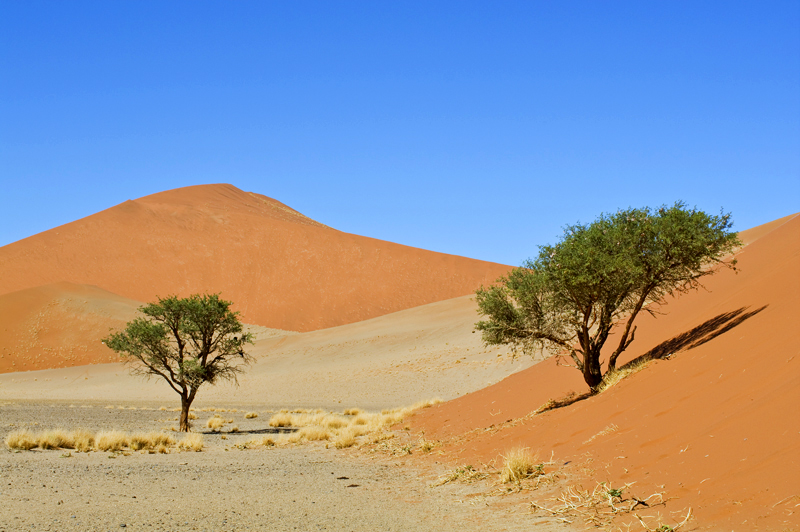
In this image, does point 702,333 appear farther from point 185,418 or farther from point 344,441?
point 185,418

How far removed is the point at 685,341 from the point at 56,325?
6164 cm

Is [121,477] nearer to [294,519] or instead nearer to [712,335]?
[294,519]

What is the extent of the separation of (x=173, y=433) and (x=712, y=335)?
695 inches

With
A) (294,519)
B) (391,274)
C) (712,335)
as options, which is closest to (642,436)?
(294,519)

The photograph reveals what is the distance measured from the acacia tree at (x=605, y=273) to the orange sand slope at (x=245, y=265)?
199ft

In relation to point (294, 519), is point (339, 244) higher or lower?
higher

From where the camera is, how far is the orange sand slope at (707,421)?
658 cm

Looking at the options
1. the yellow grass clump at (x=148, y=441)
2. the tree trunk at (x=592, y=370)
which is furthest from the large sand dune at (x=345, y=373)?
the tree trunk at (x=592, y=370)

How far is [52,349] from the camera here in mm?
58000

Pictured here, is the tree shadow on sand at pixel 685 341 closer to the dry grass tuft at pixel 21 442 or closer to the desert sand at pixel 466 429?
the desert sand at pixel 466 429

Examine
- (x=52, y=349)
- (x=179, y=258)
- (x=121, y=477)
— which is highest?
(x=179, y=258)

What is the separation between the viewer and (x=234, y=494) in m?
10.3

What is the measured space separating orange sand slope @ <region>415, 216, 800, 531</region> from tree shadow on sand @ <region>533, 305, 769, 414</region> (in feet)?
0.28

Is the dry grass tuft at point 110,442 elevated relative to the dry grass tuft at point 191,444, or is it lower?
elevated
